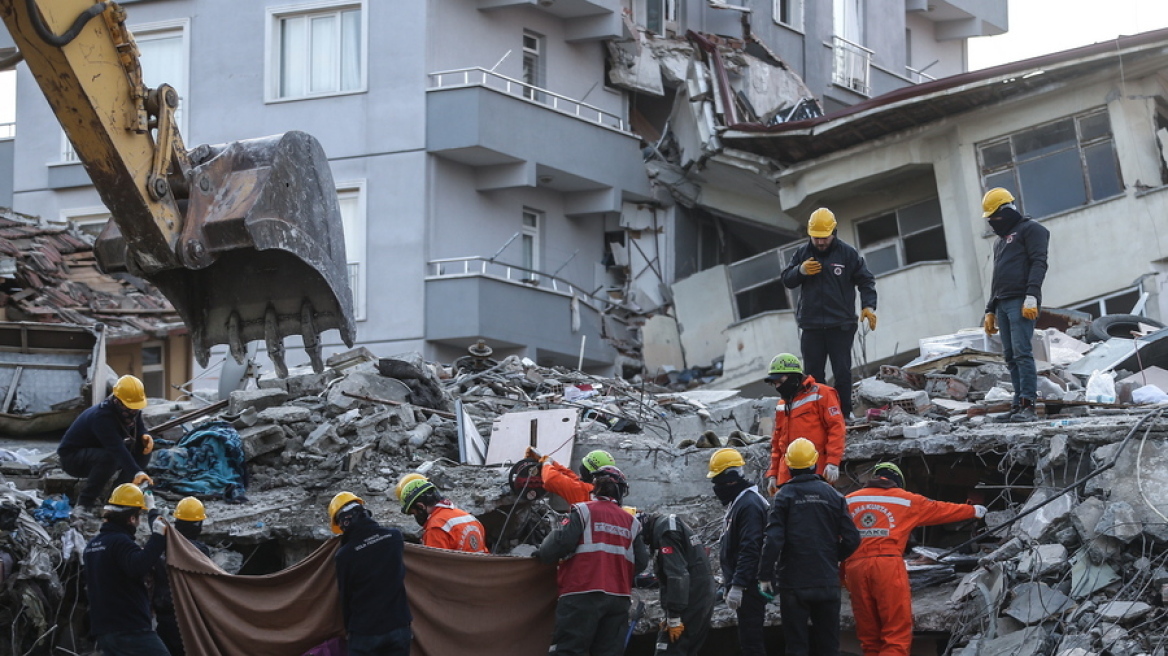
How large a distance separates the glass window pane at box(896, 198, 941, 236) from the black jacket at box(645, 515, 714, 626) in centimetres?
1361

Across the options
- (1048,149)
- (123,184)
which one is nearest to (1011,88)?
(1048,149)

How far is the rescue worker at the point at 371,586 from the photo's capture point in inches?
397

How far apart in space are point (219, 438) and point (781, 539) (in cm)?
586

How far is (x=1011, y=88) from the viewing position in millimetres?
20984

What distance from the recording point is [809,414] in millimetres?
11500

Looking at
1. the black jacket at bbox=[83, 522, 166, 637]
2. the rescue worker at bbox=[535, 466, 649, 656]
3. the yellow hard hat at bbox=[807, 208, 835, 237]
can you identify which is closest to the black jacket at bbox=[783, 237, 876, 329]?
the yellow hard hat at bbox=[807, 208, 835, 237]

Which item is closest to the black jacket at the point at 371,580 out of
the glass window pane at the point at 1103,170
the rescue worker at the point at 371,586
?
the rescue worker at the point at 371,586

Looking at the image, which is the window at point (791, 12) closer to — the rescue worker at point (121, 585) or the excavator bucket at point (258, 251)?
the excavator bucket at point (258, 251)

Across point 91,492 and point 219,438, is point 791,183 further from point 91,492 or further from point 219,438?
point 91,492

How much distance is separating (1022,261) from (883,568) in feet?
11.4

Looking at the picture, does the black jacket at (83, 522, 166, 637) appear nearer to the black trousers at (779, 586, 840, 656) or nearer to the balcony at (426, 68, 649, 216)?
the black trousers at (779, 586, 840, 656)

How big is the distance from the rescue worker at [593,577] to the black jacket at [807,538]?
0.98 m

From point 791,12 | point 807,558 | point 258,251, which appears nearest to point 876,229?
point 791,12

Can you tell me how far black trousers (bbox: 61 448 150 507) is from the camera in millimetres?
12305
